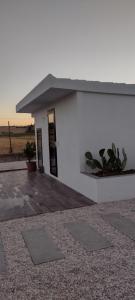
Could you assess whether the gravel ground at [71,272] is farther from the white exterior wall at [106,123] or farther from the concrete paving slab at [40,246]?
the white exterior wall at [106,123]

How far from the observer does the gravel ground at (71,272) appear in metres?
2.28

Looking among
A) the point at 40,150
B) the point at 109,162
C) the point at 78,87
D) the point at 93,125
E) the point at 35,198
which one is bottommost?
the point at 35,198

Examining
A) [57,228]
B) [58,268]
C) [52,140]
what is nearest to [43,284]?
[58,268]

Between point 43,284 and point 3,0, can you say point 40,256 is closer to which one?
point 43,284

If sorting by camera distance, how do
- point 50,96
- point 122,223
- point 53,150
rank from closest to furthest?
point 122,223 < point 50,96 < point 53,150

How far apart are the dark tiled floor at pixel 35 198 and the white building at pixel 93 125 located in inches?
13.5

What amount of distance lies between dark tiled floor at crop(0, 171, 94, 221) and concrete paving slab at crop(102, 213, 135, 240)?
90 centimetres

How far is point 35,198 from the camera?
576cm

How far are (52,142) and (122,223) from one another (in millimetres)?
4799

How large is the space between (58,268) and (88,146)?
3.63 m

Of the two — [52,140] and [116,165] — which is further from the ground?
[52,140]

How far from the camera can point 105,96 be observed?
240 inches

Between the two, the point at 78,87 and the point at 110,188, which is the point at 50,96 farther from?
the point at 110,188

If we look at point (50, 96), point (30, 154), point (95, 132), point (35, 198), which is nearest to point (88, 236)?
point (35, 198)
